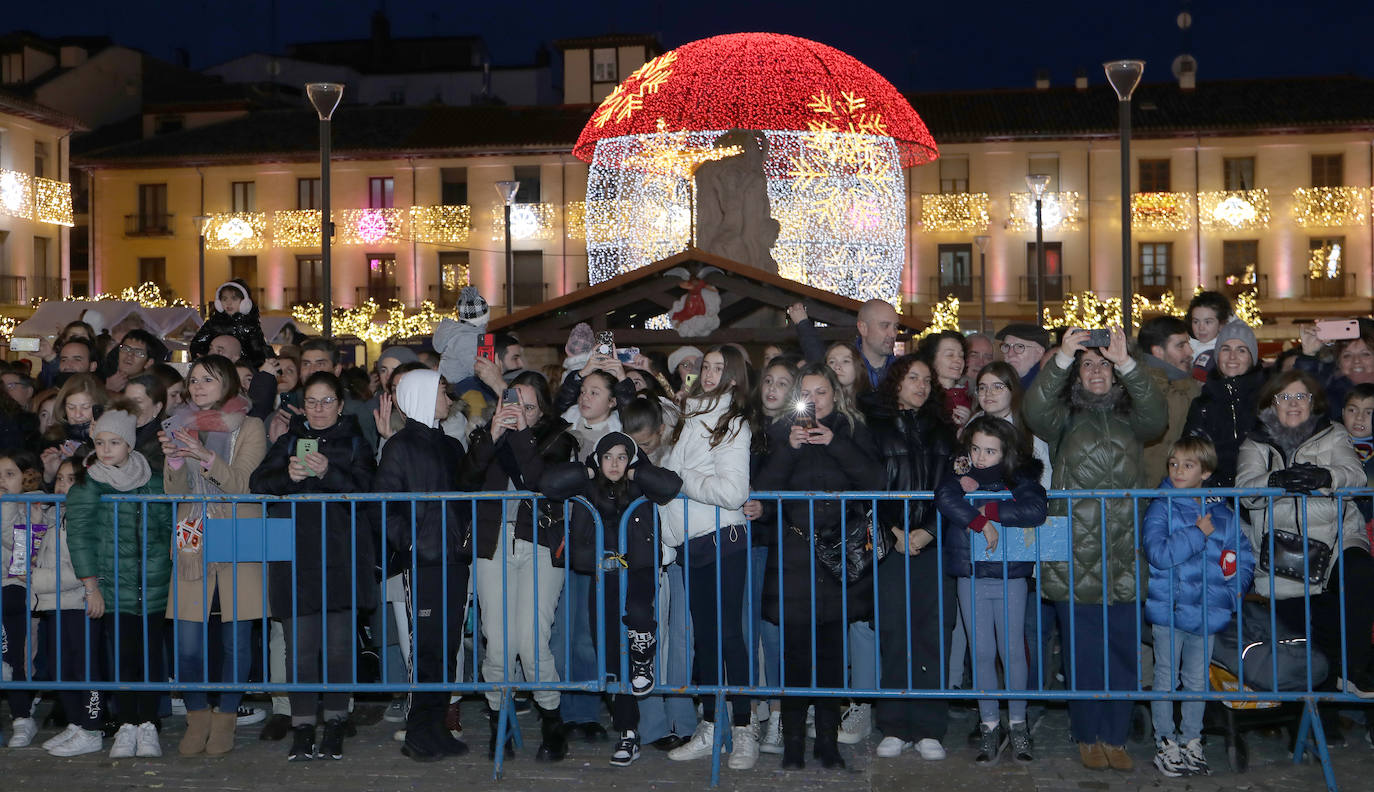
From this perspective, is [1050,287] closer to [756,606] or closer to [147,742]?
[756,606]

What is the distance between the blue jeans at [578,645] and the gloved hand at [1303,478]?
3.28 meters

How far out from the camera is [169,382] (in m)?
7.97

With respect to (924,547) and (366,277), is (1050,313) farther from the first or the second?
(924,547)

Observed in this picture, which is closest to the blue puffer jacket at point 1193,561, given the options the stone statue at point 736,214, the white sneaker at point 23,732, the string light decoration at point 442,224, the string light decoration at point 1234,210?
the white sneaker at point 23,732

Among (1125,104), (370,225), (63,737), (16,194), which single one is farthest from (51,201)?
(63,737)

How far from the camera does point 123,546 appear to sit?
6.96 meters

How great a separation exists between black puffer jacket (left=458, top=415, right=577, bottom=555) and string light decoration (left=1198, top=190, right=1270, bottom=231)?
41.4 meters

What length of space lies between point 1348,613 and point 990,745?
1868 mm

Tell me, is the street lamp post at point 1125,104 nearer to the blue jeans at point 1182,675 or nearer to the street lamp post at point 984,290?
the blue jeans at point 1182,675

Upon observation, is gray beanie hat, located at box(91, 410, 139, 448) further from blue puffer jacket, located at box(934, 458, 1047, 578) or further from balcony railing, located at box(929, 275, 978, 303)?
balcony railing, located at box(929, 275, 978, 303)

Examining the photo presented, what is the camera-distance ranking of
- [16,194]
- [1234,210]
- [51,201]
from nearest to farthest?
[16,194]
[51,201]
[1234,210]

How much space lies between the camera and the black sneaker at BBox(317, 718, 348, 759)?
22.4 ft

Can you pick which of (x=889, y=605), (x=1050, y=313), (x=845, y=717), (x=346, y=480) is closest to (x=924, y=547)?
(x=889, y=605)

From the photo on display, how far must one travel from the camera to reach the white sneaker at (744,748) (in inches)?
259
